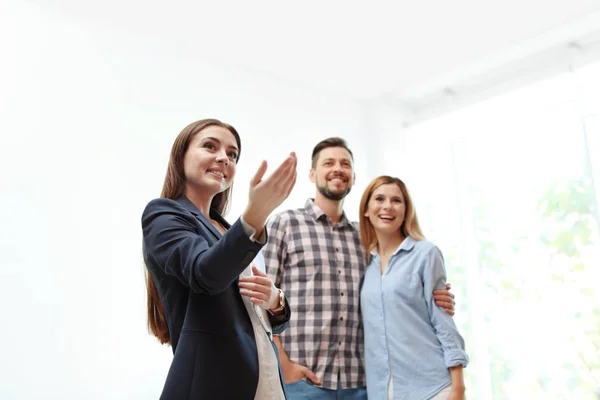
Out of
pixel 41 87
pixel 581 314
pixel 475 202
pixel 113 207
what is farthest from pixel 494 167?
pixel 41 87

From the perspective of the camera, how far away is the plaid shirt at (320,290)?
1.98 metres

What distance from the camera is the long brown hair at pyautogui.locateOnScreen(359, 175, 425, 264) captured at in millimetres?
2238

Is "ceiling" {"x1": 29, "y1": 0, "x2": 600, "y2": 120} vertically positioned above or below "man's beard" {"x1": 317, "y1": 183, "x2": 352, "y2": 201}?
above

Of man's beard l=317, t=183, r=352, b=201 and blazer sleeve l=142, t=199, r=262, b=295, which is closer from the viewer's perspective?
blazer sleeve l=142, t=199, r=262, b=295

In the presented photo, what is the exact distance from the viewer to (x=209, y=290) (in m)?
0.89

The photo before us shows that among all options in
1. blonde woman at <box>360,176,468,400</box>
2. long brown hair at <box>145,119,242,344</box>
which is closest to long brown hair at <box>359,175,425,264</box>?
blonde woman at <box>360,176,468,400</box>

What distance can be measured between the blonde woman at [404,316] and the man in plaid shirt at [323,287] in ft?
0.19

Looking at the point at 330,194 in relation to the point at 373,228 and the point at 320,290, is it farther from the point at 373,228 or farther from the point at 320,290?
the point at 320,290

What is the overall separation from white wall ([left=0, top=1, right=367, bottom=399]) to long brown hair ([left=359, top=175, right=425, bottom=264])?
1008 millimetres

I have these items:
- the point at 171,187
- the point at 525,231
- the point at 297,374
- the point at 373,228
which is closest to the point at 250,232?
→ the point at 171,187

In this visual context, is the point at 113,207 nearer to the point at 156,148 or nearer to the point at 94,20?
the point at 156,148

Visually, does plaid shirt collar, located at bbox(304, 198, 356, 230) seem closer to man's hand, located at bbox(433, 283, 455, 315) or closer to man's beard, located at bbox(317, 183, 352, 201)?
man's beard, located at bbox(317, 183, 352, 201)

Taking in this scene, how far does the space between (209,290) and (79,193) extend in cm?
187

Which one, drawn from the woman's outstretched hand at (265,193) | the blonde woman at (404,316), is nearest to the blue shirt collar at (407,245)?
the blonde woman at (404,316)
